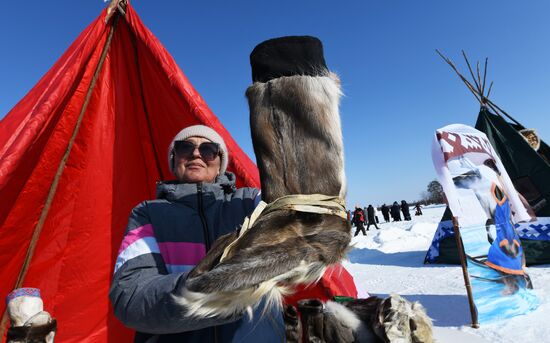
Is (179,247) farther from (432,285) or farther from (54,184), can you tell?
(432,285)

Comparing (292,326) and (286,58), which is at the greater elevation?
(286,58)

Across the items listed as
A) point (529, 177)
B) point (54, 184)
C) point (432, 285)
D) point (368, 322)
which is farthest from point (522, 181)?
point (54, 184)

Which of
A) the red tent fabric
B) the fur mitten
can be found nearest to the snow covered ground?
the fur mitten

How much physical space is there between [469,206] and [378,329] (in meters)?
3.84

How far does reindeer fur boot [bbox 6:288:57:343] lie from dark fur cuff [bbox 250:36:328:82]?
4.83 feet

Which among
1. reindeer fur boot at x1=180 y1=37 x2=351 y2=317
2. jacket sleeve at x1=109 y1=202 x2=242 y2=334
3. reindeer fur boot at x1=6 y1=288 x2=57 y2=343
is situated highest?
reindeer fur boot at x1=180 y1=37 x2=351 y2=317

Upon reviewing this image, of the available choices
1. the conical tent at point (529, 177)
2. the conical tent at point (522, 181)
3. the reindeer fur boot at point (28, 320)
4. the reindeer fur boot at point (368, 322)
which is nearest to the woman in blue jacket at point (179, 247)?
the reindeer fur boot at point (368, 322)

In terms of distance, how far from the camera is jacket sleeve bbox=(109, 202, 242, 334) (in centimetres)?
71

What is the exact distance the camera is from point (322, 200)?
72cm

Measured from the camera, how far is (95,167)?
284cm

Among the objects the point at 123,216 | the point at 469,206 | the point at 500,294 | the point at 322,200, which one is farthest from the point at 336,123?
the point at 500,294

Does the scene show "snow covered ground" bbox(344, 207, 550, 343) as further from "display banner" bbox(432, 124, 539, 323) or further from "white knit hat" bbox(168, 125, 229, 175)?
"white knit hat" bbox(168, 125, 229, 175)

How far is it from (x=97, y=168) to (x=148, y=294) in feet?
8.19

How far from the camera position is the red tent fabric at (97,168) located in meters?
2.38
